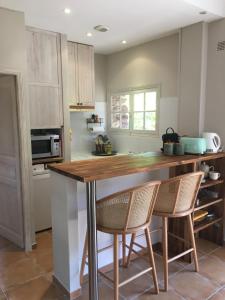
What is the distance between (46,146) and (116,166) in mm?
1518

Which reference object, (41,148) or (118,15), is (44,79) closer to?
(41,148)

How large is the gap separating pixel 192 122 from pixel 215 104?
0.33m

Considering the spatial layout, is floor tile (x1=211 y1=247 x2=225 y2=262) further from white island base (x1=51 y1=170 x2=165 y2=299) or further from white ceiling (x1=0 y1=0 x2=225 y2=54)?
white ceiling (x1=0 y1=0 x2=225 y2=54)

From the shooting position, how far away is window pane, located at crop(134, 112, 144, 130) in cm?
419

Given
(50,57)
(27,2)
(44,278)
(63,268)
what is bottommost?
(44,278)

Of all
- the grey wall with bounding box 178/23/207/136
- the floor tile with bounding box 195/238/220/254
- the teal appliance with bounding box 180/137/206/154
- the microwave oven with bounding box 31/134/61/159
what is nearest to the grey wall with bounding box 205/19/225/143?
the grey wall with bounding box 178/23/207/136

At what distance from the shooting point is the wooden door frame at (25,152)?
2654 mm

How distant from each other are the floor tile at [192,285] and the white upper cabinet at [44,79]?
7.38 ft

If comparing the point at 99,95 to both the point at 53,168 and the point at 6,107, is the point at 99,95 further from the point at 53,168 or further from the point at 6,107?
the point at 53,168

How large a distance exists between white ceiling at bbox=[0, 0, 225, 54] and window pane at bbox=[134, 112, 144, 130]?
1.24 m

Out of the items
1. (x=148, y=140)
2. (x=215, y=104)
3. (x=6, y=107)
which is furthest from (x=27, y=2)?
(x=148, y=140)

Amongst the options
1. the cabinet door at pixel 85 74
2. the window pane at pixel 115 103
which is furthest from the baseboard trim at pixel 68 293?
the window pane at pixel 115 103

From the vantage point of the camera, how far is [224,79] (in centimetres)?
286

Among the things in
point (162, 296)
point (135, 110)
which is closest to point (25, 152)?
point (162, 296)
